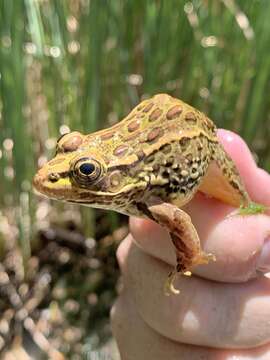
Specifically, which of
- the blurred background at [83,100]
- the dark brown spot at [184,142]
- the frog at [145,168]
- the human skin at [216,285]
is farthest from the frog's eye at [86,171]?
the blurred background at [83,100]

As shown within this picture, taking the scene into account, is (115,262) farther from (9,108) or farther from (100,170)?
(100,170)

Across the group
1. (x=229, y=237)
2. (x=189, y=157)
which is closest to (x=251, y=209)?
(x=229, y=237)

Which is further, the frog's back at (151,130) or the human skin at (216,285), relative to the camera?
the human skin at (216,285)

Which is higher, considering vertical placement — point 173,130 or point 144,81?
point 173,130

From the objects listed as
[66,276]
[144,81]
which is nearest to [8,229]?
[66,276]

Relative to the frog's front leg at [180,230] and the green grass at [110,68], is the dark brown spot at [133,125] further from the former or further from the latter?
the green grass at [110,68]
